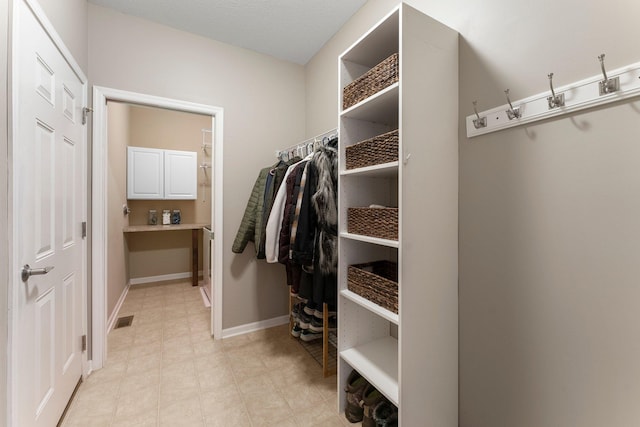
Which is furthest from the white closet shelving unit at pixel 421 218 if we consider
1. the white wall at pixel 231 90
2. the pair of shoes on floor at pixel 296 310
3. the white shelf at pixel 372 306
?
the white wall at pixel 231 90

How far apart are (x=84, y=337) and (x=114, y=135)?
2251 mm

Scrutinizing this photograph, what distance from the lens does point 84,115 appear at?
1808 mm

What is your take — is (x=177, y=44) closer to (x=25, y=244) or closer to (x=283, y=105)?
(x=283, y=105)

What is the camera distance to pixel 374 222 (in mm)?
1311

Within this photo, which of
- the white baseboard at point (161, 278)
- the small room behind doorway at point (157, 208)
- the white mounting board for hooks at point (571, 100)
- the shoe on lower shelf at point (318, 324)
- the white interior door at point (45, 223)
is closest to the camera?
the white mounting board for hooks at point (571, 100)

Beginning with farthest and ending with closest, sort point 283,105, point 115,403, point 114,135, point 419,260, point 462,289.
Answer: point 114,135, point 283,105, point 115,403, point 462,289, point 419,260

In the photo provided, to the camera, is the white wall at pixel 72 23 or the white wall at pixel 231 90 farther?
the white wall at pixel 231 90

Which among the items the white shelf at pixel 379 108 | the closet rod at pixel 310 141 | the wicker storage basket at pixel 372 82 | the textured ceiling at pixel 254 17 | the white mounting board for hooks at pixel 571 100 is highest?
the textured ceiling at pixel 254 17

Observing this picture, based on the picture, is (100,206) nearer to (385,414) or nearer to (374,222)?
(374,222)

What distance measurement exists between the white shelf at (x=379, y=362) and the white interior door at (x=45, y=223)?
1.43m

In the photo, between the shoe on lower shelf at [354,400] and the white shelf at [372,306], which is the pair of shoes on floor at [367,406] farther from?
the white shelf at [372,306]

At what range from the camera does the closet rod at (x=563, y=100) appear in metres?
0.84

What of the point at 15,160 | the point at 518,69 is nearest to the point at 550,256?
the point at 518,69

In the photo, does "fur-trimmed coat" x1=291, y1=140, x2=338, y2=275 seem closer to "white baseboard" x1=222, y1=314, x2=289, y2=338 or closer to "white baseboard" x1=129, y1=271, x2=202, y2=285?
"white baseboard" x1=222, y1=314, x2=289, y2=338
